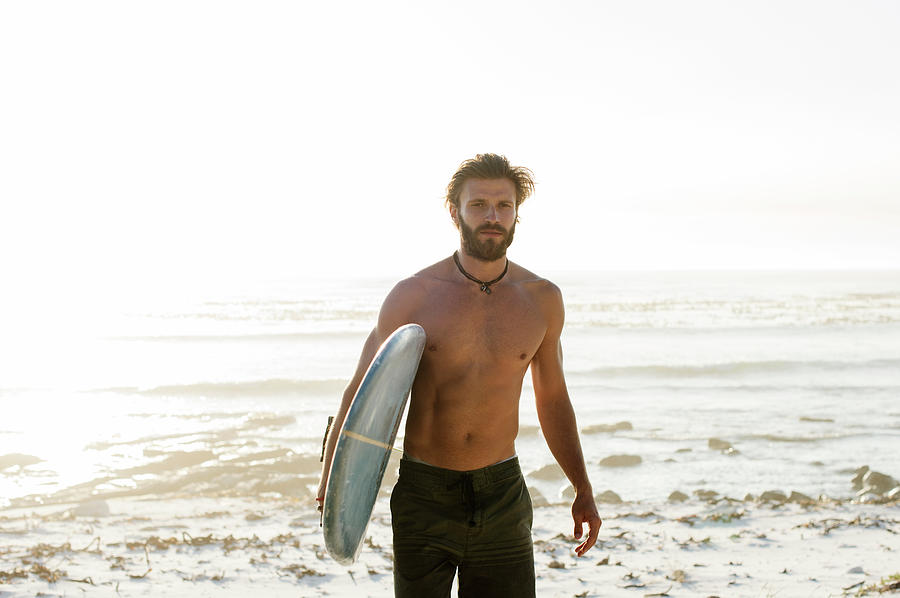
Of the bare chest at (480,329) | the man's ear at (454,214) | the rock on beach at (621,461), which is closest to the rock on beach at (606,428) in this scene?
the rock on beach at (621,461)

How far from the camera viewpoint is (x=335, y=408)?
15.2 m

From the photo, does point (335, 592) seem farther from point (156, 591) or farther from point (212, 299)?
point (212, 299)

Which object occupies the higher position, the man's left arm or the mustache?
the mustache

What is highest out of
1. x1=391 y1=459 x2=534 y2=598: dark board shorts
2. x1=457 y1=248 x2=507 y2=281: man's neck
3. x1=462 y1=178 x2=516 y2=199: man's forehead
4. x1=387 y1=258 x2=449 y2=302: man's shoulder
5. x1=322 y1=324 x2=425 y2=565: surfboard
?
x1=462 y1=178 x2=516 y2=199: man's forehead

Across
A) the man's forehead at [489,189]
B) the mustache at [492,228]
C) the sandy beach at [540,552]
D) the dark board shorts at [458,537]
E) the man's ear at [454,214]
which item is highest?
the man's forehead at [489,189]

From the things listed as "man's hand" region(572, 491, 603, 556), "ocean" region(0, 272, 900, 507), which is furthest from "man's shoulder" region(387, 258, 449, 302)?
"ocean" region(0, 272, 900, 507)

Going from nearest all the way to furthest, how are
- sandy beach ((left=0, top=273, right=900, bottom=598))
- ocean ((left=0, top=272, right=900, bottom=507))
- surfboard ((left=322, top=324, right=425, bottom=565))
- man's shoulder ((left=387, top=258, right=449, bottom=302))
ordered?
surfboard ((left=322, top=324, right=425, bottom=565)) < man's shoulder ((left=387, top=258, right=449, bottom=302)) < sandy beach ((left=0, top=273, right=900, bottom=598)) < ocean ((left=0, top=272, right=900, bottom=507))

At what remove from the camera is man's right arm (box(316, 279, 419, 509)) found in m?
3.15

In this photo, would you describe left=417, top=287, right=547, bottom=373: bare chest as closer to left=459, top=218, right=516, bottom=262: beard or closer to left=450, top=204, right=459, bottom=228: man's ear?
left=459, top=218, right=516, bottom=262: beard

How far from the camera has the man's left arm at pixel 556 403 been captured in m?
3.43

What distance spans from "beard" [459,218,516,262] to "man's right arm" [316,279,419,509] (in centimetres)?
28

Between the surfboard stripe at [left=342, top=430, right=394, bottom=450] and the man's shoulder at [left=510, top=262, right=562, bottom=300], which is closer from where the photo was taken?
the surfboard stripe at [left=342, top=430, right=394, bottom=450]

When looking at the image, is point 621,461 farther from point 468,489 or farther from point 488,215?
point 488,215

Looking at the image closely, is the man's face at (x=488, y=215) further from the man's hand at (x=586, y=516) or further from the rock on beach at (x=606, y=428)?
the rock on beach at (x=606, y=428)
